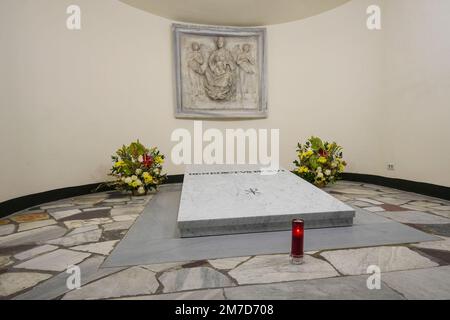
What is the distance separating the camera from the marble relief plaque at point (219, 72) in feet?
19.5

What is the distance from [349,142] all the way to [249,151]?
1998mm

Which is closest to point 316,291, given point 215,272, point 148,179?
point 215,272

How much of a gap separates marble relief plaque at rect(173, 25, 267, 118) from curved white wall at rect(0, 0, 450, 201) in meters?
0.22

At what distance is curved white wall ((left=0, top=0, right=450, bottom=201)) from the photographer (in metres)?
4.31

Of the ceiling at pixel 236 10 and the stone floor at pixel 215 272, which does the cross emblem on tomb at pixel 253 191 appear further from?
the ceiling at pixel 236 10

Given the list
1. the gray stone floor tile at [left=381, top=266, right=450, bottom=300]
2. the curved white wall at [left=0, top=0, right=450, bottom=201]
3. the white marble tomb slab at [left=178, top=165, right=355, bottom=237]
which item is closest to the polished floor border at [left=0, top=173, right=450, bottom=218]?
the curved white wall at [left=0, top=0, right=450, bottom=201]

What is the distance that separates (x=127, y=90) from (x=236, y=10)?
8.40ft

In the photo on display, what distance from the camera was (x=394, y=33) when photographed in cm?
536

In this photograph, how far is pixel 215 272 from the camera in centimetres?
206

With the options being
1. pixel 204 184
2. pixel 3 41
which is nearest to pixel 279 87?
pixel 204 184

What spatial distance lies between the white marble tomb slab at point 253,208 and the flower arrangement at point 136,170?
1286mm

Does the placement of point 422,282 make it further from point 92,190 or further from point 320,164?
point 92,190

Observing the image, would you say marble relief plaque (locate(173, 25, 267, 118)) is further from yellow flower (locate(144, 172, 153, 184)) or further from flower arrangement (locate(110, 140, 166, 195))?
yellow flower (locate(144, 172, 153, 184))
